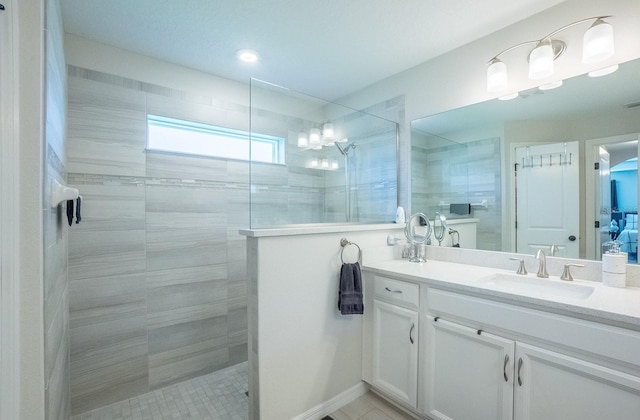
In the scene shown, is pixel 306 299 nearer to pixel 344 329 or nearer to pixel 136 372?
pixel 344 329

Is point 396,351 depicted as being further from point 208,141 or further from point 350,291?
point 208,141

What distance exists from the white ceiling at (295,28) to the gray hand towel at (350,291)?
1.55 m

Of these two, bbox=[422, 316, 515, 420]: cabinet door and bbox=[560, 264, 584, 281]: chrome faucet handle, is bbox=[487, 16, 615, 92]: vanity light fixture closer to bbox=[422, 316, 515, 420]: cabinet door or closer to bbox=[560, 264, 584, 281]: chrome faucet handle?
bbox=[560, 264, 584, 281]: chrome faucet handle

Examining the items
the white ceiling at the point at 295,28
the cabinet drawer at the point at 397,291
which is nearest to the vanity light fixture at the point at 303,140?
the white ceiling at the point at 295,28

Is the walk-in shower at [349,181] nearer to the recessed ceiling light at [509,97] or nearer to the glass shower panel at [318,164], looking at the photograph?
the glass shower panel at [318,164]

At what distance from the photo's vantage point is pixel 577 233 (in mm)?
1649

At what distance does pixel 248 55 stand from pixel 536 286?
244cm

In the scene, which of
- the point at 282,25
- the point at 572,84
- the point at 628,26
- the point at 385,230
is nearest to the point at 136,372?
the point at 385,230

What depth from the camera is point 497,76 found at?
6.03 ft

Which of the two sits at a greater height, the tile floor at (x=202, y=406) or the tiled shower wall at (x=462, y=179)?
the tiled shower wall at (x=462, y=179)

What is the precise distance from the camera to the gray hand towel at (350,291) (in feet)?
6.06

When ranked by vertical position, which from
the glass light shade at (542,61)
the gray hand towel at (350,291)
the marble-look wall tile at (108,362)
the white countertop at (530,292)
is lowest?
the marble-look wall tile at (108,362)

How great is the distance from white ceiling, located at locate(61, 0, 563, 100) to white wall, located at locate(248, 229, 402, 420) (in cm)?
134
